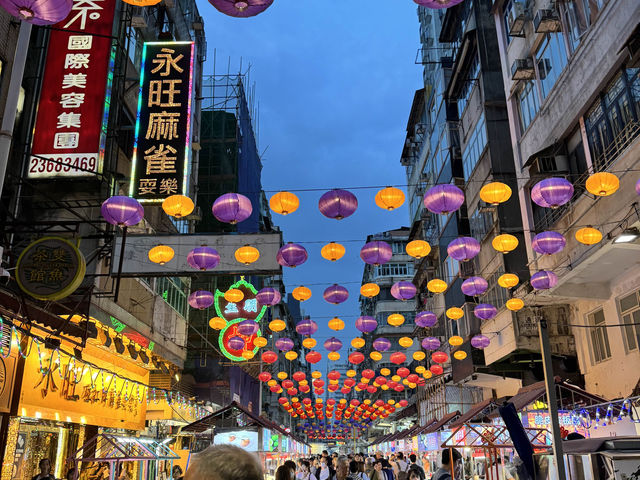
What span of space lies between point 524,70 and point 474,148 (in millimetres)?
6026

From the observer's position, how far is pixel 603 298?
1591 centimetres

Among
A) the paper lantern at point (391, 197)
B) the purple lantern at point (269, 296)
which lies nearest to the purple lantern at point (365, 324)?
the purple lantern at point (269, 296)

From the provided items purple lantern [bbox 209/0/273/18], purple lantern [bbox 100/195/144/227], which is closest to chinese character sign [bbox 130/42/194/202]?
purple lantern [bbox 100/195/144/227]

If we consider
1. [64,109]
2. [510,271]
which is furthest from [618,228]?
[64,109]

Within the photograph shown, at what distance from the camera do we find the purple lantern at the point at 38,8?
251 inches

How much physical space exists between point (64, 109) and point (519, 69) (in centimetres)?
1402

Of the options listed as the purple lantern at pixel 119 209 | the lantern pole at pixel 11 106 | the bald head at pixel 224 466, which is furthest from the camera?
the purple lantern at pixel 119 209

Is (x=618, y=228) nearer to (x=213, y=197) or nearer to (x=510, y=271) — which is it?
(x=510, y=271)

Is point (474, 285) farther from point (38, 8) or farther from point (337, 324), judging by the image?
point (38, 8)

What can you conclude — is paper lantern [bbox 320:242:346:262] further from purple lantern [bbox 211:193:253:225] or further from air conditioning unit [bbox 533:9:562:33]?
air conditioning unit [bbox 533:9:562:33]

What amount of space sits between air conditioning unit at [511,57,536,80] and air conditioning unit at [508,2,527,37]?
111cm

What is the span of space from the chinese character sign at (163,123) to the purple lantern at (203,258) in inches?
59.7

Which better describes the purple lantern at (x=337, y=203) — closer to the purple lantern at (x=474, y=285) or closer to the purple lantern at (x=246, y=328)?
the purple lantern at (x=474, y=285)

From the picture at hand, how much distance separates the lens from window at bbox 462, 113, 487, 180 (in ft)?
76.5
